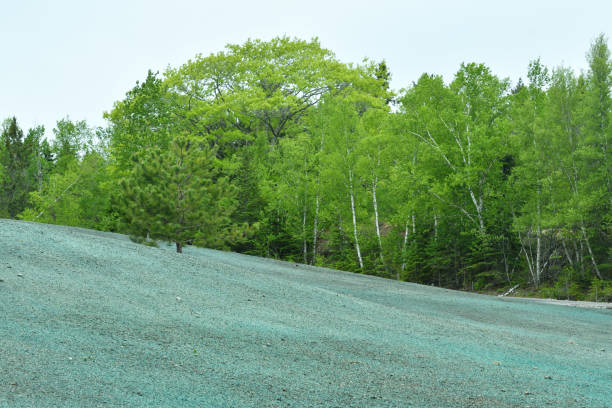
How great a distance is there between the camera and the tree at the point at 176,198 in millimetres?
14797

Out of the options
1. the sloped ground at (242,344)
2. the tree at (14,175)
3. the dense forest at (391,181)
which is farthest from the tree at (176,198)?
the tree at (14,175)

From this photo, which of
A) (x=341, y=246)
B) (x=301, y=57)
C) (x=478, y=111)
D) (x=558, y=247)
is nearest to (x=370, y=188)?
(x=341, y=246)

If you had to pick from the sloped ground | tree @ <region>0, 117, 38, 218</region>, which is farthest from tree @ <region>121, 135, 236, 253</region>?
tree @ <region>0, 117, 38, 218</region>

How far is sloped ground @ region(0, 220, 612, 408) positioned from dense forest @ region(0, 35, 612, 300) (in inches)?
230

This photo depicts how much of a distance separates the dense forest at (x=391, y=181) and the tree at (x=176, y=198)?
5 centimetres

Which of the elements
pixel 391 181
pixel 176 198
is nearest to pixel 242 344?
pixel 176 198

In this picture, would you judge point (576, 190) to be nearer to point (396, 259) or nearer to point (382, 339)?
point (396, 259)

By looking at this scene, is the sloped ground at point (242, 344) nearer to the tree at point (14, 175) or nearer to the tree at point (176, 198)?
the tree at point (176, 198)

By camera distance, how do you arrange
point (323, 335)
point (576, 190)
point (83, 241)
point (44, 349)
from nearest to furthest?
point (44, 349)
point (323, 335)
point (83, 241)
point (576, 190)

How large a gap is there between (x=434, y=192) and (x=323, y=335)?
49.7 feet

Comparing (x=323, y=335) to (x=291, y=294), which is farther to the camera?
(x=291, y=294)

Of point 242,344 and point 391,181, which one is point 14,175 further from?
point 242,344

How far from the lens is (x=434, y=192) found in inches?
845

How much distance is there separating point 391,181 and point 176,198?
11.7 m
